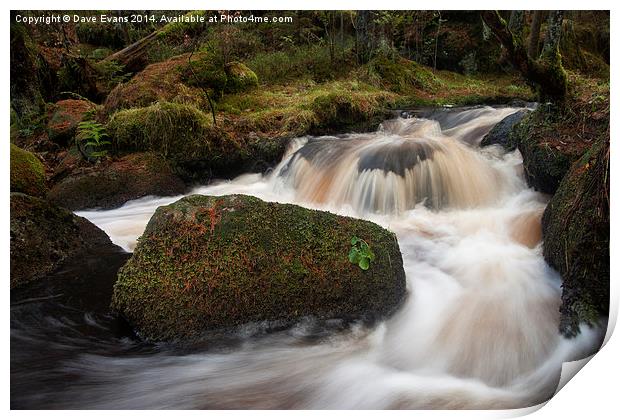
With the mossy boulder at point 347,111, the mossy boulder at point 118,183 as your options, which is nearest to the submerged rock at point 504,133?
the mossy boulder at point 347,111

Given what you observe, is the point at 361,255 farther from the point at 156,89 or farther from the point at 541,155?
the point at 156,89

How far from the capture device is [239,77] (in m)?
2.54

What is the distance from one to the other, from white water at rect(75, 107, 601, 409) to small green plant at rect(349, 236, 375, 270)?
0.32 meters

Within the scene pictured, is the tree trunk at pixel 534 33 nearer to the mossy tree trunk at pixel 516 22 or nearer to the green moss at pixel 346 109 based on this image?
the mossy tree trunk at pixel 516 22

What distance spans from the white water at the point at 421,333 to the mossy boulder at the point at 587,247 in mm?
75

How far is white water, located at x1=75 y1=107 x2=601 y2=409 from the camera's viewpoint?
1.78 metres

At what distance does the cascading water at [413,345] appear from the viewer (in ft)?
5.81

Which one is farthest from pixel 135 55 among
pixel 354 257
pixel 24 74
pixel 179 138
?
pixel 354 257

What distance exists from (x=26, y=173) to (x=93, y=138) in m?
0.50

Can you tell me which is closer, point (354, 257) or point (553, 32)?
point (354, 257)

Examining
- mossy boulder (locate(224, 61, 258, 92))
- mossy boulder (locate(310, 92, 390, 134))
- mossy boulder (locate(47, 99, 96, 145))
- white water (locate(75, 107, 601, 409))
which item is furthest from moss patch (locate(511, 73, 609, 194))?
mossy boulder (locate(47, 99, 96, 145))

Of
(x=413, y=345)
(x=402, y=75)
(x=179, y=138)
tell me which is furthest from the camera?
(x=402, y=75)

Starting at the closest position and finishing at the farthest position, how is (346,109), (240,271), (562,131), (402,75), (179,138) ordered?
(240,271)
(562,131)
(179,138)
(402,75)
(346,109)

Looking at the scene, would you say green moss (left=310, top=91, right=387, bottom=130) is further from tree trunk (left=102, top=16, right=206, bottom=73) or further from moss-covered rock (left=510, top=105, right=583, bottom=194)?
tree trunk (left=102, top=16, right=206, bottom=73)
